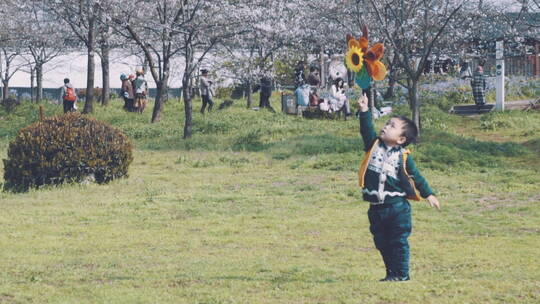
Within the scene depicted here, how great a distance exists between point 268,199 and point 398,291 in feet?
22.6

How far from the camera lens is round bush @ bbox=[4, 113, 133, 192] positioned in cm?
1477

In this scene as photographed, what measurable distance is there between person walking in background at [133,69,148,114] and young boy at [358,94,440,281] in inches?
828

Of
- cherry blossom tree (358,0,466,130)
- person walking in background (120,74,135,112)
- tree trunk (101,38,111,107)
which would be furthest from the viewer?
tree trunk (101,38,111,107)

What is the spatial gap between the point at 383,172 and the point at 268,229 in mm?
4001

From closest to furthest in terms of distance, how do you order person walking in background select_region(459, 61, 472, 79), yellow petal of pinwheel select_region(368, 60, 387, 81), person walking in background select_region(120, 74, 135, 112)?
yellow petal of pinwheel select_region(368, 60, 387, 81), person walking in background select_region(120, 74, 135, 112), person walking in background select_region(459, 61, 472, 79)

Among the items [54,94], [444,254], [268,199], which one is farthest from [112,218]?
[54,94]

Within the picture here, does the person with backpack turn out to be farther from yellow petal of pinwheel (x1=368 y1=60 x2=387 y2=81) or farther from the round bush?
yellow petal of pinwheel (x1=368 y1=60 x2=387 y2=81)

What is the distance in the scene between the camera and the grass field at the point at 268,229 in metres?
7.33

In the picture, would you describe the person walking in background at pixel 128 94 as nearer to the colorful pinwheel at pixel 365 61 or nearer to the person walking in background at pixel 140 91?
the person walking in background at pixel 140 91

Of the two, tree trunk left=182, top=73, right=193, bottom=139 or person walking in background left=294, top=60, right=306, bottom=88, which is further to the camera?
person walking in background left=294, top=60, right=306, bottom=88

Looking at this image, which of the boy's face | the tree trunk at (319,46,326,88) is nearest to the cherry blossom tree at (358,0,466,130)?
the tree trunk at (319,46,326,88)

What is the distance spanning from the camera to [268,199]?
1378cm

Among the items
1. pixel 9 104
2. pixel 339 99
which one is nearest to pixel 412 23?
pixel 339 99

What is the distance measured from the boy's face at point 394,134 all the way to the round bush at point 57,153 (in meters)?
8.71
